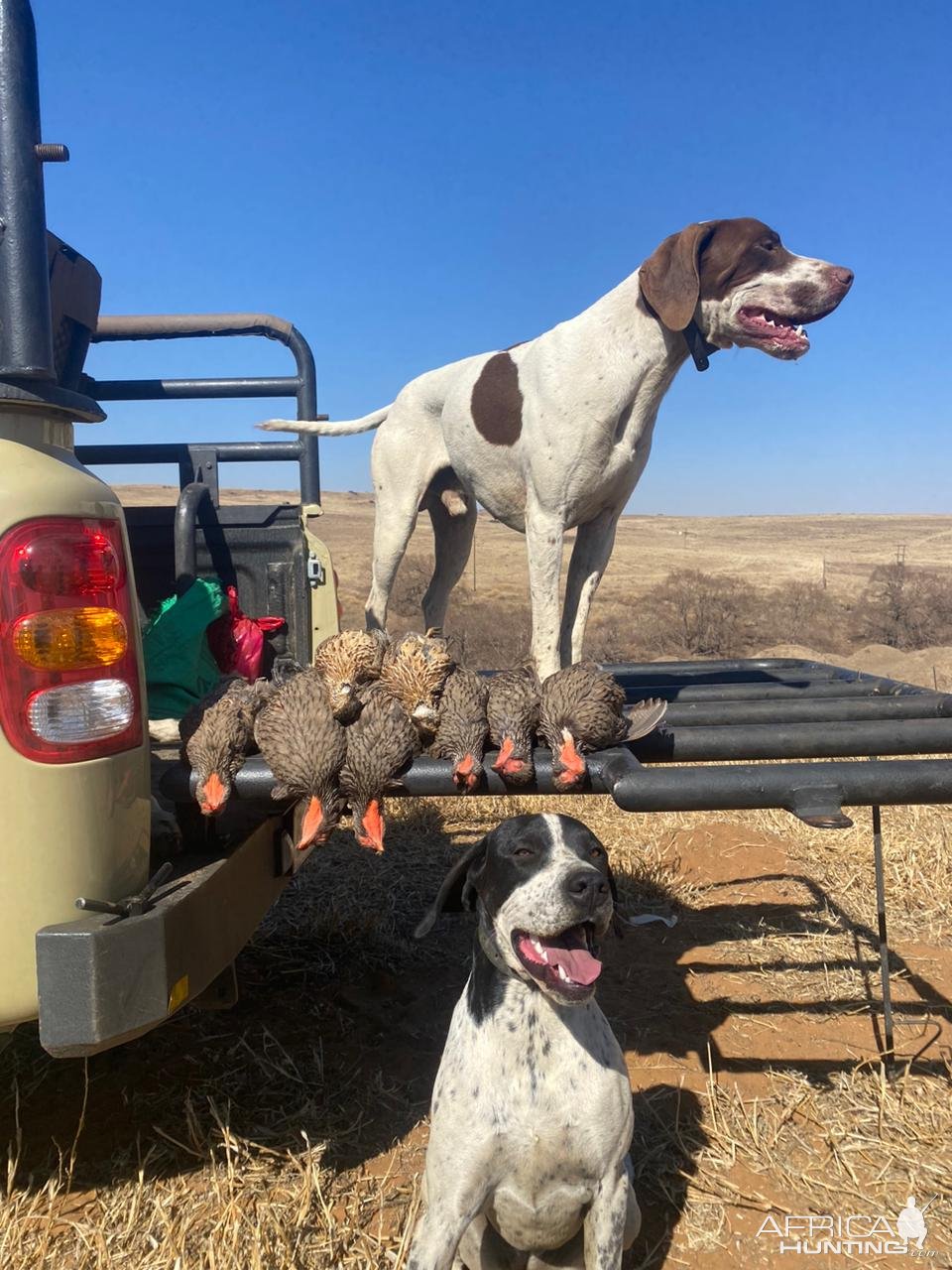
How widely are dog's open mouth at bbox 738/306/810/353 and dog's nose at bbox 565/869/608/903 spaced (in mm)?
2414

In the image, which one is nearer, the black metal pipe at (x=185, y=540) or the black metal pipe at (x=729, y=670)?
the black metal pipe at (x=185, y=540)

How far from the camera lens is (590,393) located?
3.75 metres

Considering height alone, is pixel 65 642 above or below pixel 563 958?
above

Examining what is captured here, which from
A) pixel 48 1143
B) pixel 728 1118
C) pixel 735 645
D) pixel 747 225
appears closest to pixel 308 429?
pixel 747 225

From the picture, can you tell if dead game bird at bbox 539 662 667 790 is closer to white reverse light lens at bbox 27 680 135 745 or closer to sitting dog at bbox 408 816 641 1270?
sitting dog at bbox 408 816 641 1270

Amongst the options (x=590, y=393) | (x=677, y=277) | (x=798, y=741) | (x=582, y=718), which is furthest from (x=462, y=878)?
(x=677, y=277)

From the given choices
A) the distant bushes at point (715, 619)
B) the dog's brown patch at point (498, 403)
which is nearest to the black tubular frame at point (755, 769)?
the dog's brown patch at point (498, 403)

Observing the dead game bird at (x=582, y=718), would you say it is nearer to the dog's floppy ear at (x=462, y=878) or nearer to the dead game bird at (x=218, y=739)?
the dog's floppy ear at (x=462, y=878)

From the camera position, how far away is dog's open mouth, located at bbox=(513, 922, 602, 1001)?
78.7 inches

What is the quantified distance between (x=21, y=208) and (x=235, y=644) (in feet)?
5.54

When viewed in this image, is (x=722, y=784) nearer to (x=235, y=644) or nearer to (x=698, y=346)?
(x=235, y=644)

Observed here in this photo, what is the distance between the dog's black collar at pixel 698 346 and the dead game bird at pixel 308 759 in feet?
7.45

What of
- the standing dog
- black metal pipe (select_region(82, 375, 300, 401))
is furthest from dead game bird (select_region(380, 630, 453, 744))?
black metal pipe (select_region(82, 375, 300, 401))

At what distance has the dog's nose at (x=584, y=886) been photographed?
79.4 inches
